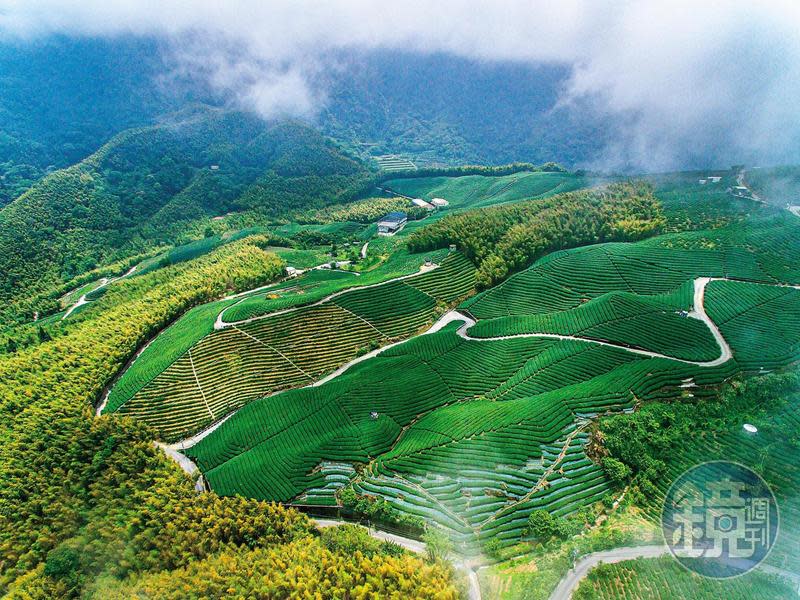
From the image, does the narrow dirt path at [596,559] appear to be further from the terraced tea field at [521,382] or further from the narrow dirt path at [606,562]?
the terraced tea field at [521,382]

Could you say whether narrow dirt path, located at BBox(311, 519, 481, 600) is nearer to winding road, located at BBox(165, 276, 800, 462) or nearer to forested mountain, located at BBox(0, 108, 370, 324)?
winding road, located at BBox(165, 276, 800, 462)

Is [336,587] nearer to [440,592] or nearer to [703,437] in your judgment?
[440,592]

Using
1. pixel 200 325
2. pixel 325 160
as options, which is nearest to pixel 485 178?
pixel 325 160

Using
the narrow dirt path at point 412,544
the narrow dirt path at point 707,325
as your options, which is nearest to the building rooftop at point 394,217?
the narrow dirt path at point 707,325

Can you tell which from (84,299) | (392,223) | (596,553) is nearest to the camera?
(596,553)

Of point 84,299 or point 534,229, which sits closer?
point 534,229

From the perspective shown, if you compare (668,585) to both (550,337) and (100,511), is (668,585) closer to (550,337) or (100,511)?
(550,337)

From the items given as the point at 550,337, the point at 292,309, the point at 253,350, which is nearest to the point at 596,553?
the point at 550,337
